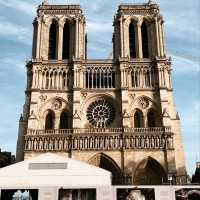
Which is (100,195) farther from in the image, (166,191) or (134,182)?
(134,182)

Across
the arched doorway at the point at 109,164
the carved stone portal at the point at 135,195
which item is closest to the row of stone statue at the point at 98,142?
the arched doorway at the point at 109,164

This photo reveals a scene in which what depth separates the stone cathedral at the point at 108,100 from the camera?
3522 cm

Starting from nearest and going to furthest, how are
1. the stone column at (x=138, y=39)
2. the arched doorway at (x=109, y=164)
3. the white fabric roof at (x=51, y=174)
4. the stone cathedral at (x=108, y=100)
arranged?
the white fabric roof at (x=51, y=174) → the arched doorway at (x=109, y=164) → the stone cathedral at (x=108, y=100) → the stone column at (x=138, y=39)

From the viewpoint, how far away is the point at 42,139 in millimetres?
35719

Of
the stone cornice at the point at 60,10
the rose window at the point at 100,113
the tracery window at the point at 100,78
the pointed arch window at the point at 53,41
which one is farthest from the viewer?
the stone cornice at the point at 60,10

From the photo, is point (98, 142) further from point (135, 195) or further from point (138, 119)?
point (135, 195)

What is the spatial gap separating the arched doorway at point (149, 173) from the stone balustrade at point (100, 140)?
1.58 m

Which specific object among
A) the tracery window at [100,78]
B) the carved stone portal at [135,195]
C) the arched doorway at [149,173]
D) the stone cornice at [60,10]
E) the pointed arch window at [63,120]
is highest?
the stone cornice at [60,10]

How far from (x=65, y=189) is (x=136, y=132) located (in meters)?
14.7

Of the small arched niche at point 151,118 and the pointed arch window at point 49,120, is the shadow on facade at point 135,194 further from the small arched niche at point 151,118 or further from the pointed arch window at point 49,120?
the pointed arch window at point 49,120

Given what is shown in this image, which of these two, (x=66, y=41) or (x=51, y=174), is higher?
(x=66, y=41)

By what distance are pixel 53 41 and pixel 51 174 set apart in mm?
22003

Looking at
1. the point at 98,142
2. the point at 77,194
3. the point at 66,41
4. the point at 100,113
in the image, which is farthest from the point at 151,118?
the point at 77,194

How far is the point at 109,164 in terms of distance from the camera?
3525 centimetres
